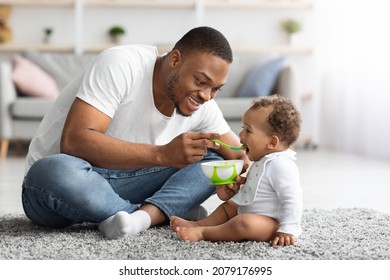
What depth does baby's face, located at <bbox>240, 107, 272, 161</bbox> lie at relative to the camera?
187 centimetres

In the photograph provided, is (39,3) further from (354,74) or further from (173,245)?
(173,245)

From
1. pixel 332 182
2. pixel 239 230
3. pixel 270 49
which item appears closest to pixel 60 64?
pixel 270 49

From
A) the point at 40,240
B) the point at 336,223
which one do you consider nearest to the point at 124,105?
the point at 40,240

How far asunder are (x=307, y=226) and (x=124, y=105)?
2.34 ft

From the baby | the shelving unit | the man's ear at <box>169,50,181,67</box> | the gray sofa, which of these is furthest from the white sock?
the shelving unit

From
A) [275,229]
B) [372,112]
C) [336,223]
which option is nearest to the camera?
[275,229]

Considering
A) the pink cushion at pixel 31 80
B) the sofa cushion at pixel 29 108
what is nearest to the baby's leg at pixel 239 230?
the sofa cushion at pixel 29 108

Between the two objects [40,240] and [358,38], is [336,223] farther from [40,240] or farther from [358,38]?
[358,38]

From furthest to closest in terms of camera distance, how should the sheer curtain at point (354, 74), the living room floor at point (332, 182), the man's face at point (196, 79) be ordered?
the sheer curtain at point (354, 74) → the living room floor at point (332, 182) → the man's face at point (196, 79)

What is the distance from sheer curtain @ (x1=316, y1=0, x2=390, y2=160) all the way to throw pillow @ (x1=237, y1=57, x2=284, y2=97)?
742 mm

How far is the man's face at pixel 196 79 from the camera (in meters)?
1.89

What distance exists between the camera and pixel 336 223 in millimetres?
2172

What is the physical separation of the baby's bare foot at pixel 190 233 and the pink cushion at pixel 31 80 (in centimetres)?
351

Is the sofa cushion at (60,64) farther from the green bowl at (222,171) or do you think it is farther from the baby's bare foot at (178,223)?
the green bowl at (222,171)
